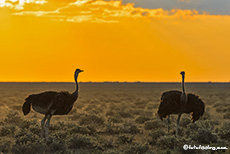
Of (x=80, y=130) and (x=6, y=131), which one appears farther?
(x=6, y=131)

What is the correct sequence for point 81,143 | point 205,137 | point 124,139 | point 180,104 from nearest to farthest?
point 81,143, point 205,137, point 124,139, point 180,104

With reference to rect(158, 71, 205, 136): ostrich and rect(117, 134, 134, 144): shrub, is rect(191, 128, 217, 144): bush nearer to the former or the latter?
rect(158, 71, 205, 136): ostrich

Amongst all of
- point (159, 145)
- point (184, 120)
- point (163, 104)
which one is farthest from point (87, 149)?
point (184, 120)

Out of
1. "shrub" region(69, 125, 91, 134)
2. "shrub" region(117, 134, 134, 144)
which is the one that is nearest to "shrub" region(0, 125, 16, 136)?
"shrub" region(69, 125, 91, 134)

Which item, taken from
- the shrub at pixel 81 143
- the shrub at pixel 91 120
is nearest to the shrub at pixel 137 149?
the shrub at pixel 81 143

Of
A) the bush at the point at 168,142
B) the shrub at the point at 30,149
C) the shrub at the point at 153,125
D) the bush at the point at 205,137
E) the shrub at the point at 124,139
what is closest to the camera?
the shrub at the point at 30,149

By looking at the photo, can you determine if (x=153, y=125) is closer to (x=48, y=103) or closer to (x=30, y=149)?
(x=48, y=103)

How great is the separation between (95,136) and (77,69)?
9.87 feet

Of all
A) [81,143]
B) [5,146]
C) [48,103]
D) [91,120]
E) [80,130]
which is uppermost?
[48,103]

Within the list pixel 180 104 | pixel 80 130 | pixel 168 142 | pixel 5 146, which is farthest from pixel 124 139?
pixel 5 146

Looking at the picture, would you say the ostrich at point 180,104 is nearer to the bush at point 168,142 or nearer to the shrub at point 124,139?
the bush at point 168,142

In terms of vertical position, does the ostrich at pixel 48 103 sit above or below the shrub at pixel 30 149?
above

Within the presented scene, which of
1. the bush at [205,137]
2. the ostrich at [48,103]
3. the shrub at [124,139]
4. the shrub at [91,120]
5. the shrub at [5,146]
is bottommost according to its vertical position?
the shrub at [5,146]

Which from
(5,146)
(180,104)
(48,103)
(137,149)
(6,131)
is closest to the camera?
(137,149)
